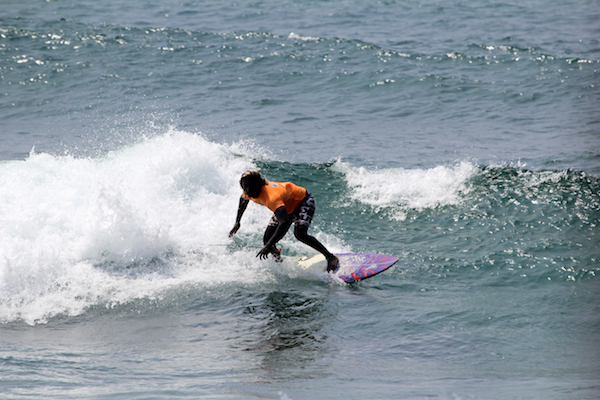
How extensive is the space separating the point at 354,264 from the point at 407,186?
3.83 meters

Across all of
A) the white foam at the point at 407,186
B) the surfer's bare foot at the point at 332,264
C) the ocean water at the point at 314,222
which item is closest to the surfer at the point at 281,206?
the surfer's bare foot at the point at 332,264

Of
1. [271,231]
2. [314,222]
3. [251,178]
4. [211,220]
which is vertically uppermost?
[251,178]

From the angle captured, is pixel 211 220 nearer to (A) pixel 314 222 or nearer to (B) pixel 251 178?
(A) pixel 314 222

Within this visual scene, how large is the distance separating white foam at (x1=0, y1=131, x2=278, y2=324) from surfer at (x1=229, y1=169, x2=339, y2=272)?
35.3 inches

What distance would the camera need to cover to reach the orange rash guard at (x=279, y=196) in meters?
6.63

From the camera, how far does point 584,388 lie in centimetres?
443

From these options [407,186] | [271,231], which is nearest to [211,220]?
[271,231]

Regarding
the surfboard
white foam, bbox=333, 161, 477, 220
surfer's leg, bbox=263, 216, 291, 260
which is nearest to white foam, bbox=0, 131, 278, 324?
surfer's leg, bbox=263, 216, 291, 260

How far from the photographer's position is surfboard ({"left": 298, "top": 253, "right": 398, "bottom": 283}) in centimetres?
725

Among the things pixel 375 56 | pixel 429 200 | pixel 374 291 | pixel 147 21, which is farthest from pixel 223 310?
pixel 147 21

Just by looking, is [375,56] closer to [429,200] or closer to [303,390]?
[429,200]

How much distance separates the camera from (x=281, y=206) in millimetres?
6543

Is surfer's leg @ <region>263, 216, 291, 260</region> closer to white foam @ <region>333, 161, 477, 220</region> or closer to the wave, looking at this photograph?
the wave

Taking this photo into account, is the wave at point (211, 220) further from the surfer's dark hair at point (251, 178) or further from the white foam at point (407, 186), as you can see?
the surfer's dark hair at point (251, 178)
